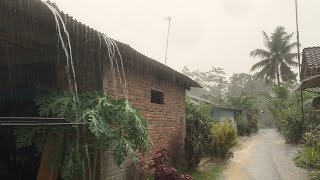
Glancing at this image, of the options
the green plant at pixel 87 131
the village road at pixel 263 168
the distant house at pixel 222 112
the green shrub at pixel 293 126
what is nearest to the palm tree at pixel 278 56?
the distant house at pixel 222 112

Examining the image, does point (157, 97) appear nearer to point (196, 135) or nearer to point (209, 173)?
point (196, 135)

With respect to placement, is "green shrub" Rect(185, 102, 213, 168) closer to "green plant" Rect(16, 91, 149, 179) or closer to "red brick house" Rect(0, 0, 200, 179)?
"red brick house" Rect(0, 0, 200, 179)

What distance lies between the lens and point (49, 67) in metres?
7.17

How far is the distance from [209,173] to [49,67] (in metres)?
7.10

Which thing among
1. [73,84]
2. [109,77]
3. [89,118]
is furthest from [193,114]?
[89,118]

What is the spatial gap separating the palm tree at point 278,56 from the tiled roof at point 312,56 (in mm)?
21493

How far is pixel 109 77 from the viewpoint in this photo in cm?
764

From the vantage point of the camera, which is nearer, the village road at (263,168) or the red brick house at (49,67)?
the red brick house at (49,67)

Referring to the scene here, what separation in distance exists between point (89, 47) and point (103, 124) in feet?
4.75

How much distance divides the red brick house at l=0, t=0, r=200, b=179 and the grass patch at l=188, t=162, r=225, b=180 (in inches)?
80.7

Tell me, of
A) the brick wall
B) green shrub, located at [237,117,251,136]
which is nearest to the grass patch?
the brick wall

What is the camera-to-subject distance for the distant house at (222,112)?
26684 mm

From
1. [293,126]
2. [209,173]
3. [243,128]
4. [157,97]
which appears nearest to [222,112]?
[243,128]

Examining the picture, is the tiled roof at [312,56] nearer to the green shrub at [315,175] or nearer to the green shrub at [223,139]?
the green shrub at [223,139]
